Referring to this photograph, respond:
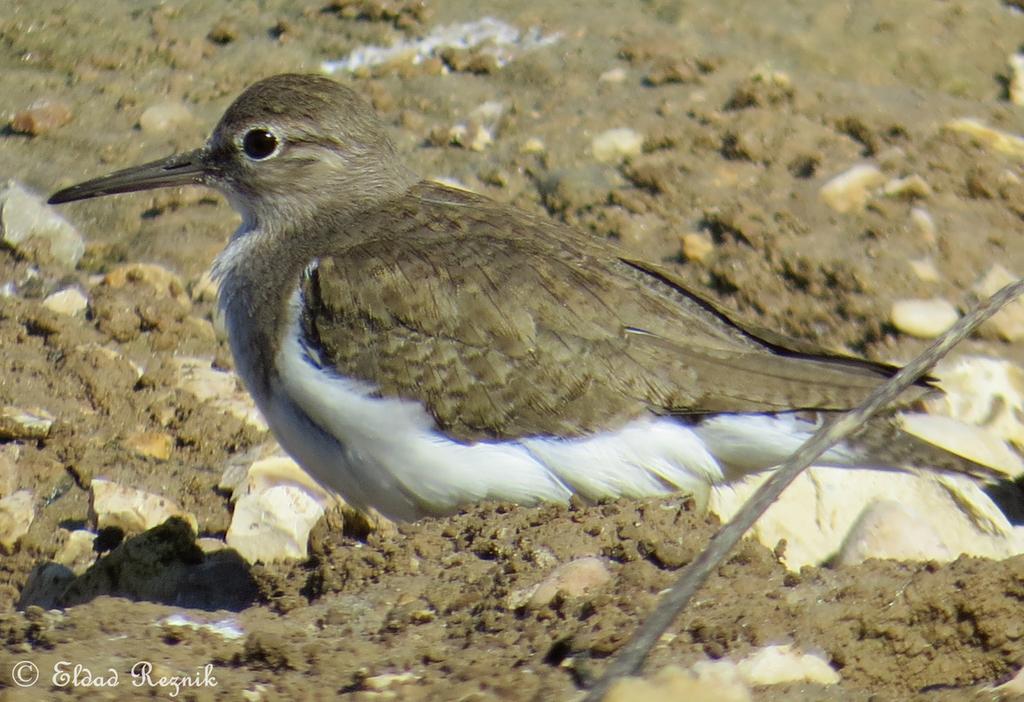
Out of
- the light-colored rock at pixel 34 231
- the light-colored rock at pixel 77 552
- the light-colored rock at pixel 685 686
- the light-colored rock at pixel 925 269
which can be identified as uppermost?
the light-colored rock at pixel 34 231

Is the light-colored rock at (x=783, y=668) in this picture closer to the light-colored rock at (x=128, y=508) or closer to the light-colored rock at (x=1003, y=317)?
the light-colored rock at (x=128, y=508)

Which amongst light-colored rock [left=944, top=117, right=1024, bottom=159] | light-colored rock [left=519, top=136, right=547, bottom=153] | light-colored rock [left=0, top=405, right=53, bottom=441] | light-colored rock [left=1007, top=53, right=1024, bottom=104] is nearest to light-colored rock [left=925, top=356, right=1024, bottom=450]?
light-colored rock [left=944, top=117, right=1024, bottom=159]

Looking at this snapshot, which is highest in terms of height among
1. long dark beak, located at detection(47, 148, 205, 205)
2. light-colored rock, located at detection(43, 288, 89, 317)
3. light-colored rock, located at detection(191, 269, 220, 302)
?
long dark beak, located at detection(47, 148, 205, 205)

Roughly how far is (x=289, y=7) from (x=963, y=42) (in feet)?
15.5

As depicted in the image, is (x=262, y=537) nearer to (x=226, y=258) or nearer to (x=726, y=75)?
(x=226, y=258)

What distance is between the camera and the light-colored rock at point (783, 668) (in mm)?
4172

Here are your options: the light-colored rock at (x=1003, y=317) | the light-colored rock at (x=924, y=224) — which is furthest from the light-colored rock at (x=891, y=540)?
the light-colored rock at (x=924, y=224)

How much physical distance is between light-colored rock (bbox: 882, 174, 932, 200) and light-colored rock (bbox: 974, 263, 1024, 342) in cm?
78

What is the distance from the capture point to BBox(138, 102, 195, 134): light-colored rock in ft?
31.0

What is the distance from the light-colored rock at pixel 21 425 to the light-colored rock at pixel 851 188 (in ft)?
14.7

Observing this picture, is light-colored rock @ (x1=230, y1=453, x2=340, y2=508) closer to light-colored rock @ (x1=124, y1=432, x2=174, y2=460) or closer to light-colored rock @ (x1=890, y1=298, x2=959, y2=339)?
light-colored rock @ (x1=124, y1=432, x2=174, y2=460)

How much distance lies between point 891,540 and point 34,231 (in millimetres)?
5149

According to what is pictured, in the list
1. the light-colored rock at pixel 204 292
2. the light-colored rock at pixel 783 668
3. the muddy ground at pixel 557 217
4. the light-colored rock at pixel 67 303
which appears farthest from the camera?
the light-colored rock at pixel 204 292

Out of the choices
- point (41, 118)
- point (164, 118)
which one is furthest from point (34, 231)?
point (164, 118)
